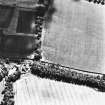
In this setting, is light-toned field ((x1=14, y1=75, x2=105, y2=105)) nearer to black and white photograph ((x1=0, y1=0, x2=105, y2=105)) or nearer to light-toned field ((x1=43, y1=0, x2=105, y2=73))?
black and white photograph ((x1=0, y1=0, x2=105, y2=105))

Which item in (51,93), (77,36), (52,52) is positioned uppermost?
(77,36)

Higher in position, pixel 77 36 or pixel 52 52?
pixel 77 36

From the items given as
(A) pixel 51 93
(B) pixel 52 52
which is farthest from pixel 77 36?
(A) pixel 51 93

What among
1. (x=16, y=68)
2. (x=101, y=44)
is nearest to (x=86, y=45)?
(x=101, y=44)

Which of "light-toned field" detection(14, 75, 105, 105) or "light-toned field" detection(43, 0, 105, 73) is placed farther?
"light-toned field" detection(43, 0, 105, 73)

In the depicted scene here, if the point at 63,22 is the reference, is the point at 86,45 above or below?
below

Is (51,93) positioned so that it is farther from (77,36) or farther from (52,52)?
(77,36)

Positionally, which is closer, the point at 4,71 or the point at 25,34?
the point at 4,71

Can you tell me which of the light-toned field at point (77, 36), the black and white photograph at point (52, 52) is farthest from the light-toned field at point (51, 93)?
the light-toned field at point (77, 36)

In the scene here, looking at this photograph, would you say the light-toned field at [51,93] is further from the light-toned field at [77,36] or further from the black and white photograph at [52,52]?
the light-toned field at [77,36]

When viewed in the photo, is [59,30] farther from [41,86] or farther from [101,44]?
[41,86]

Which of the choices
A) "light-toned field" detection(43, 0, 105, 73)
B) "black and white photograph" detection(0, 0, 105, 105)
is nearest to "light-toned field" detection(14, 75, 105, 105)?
"black and white photograph" detection(0, 0, 105, 105)
